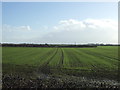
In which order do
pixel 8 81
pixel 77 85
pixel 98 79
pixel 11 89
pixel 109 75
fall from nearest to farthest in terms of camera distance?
pixel 11 89
pixel 77 85
pixel 8 81
pixel 98 79
pixel 109 75

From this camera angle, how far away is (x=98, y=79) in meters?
18.6

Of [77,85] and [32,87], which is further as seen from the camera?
[77,85]

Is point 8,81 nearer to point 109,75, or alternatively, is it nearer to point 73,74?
point 73,74

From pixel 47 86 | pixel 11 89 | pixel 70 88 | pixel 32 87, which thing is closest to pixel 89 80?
pixel 70 88

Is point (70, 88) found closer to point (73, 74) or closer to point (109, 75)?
point (73, 74)

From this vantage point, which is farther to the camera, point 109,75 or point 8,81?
point 109,75

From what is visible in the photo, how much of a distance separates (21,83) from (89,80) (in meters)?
7.45

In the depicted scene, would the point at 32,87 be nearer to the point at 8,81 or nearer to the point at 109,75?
the point at 8,81

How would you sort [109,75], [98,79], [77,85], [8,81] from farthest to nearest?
1. [109,75]
2. [98,79]
3. [8,81]
4. [77,85]

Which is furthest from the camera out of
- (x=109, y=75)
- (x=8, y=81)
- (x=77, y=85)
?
(x=109, y=75)

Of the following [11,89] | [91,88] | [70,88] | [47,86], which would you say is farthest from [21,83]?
[91,88]

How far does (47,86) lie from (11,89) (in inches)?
133

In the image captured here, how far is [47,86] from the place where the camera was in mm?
15539

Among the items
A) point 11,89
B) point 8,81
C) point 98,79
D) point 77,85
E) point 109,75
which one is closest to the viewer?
point 11,89
